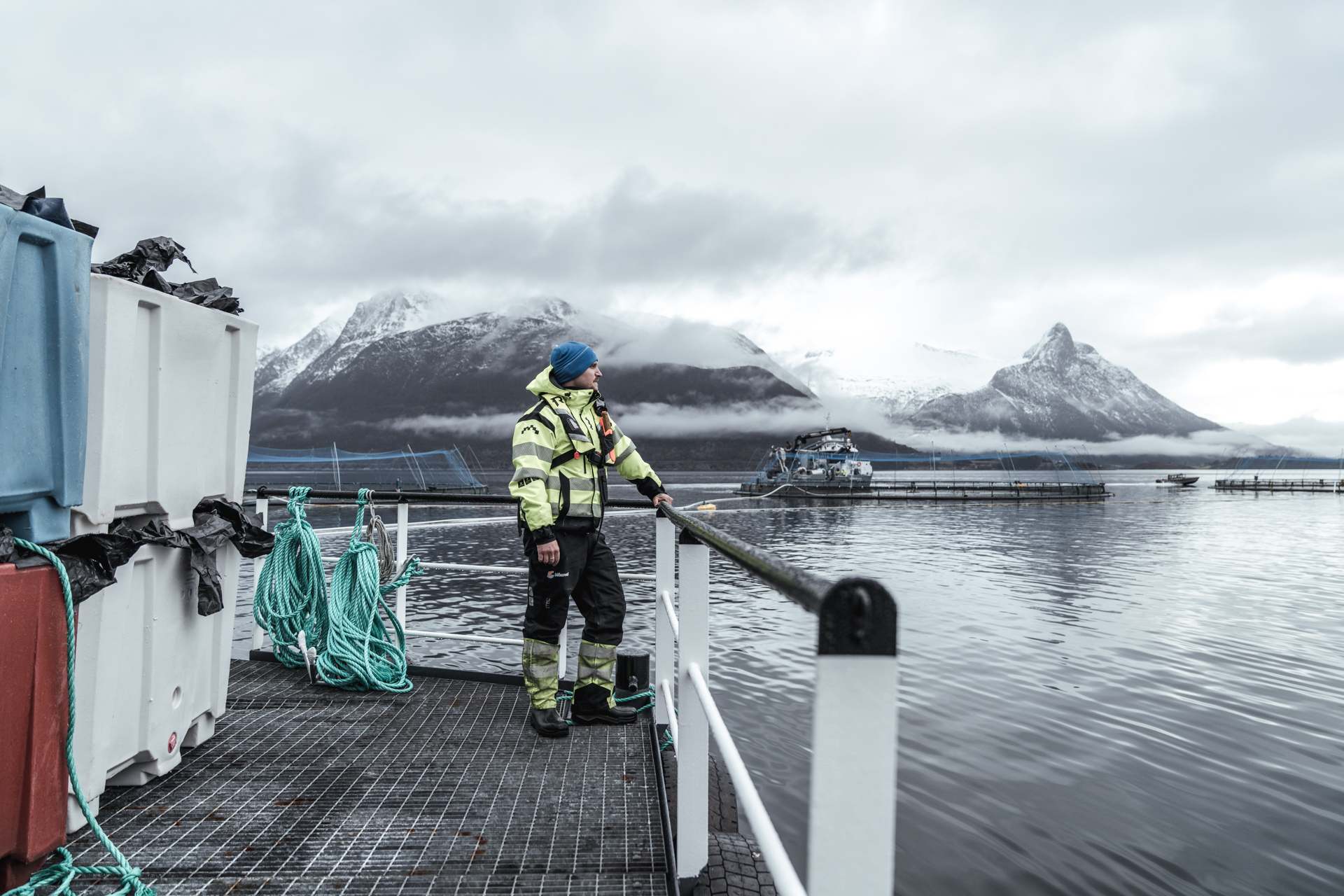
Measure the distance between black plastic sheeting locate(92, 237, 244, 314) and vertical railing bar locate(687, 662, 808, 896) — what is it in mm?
2240

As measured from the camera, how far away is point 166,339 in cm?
245

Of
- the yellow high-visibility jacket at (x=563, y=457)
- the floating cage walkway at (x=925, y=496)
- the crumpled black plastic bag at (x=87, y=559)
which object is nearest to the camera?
the crumpled black plastic bag at (x=87, y=559)

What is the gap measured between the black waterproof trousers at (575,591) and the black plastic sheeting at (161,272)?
1440 mm

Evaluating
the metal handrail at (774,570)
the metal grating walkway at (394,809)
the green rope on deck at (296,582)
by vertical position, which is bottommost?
the metal grating walkway at (394,809)

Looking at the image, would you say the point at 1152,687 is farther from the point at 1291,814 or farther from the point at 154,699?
the point at 154,699

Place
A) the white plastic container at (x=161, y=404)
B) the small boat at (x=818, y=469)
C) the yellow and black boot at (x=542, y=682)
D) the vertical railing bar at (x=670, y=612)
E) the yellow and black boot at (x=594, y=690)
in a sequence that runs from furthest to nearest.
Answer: the small boat at (x=818, y=469) < the yellow and black boot at (x=594, y=690) < the yellow and black boot at (x=542, y=682) < the vertical railing bar at (x=670, y=612) < the white plastic container at (x=161, y=404)

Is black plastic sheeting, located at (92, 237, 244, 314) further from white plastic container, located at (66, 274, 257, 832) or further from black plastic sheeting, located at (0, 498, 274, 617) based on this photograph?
black plastic sheeting, located at (0, 498, 274, 617)

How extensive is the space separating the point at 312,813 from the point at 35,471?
1.28m

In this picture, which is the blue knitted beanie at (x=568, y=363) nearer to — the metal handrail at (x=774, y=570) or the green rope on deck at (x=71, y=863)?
the metal handrail at (x=774, y=570)

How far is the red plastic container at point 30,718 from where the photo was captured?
1.82 meters

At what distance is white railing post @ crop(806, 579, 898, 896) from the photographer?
66cm

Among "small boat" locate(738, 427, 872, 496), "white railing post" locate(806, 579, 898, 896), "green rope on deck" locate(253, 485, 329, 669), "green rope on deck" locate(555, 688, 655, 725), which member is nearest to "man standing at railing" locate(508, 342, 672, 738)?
"green rope on deck" locate(555, 688, 655, 725)

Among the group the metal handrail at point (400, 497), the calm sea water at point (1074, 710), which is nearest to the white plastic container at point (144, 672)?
the metal handrail at point (400, 497)

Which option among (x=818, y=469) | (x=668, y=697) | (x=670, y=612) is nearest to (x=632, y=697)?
(x=668, y=697)
